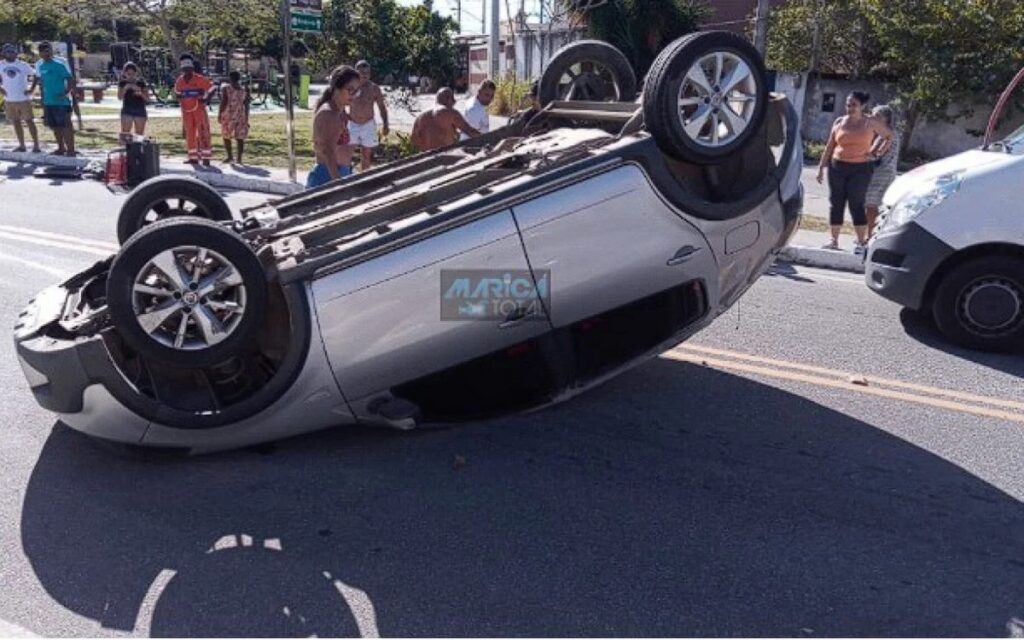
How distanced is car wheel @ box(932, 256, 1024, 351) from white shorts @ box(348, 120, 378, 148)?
7.19m

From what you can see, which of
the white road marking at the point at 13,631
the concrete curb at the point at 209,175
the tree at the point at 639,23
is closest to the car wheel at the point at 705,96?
the white road marking at the point at 13,631

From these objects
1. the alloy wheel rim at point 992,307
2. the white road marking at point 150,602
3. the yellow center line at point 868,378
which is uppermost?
the alloy wheel rim at point 992,307

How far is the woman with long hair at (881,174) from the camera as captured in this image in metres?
9.52

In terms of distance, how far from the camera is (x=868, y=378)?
5.60m

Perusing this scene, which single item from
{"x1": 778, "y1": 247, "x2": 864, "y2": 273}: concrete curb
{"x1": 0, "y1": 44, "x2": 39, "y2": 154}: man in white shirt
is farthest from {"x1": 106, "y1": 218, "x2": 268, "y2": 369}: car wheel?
{"x1": 0, "y1": 44, "x2": 39, "y2": 154}: man in white shirt

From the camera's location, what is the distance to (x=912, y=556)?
357cm

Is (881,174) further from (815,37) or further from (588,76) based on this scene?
(815,37)

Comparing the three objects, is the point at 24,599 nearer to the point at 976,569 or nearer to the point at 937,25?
A: the point at 976,569

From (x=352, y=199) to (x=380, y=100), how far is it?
23.6 ft

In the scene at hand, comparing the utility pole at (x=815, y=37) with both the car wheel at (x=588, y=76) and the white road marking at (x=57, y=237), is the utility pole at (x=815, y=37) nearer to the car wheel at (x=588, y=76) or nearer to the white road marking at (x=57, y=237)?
the car wheel at (x=588, y=76)

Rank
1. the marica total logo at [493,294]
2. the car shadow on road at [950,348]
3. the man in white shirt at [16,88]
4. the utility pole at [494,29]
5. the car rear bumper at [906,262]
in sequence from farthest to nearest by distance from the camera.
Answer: the utility pole at [494,29] < the man in white shirt at [16,88] < the car rear bumper at [906,262] < the car shadow on road at [950,348] < the marica total logo at [493,294]

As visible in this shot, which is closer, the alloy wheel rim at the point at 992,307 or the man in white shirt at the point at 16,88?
the alloy wheel rim at the point at 992,307

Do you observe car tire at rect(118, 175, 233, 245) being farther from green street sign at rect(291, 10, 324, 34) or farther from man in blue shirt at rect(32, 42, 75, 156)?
man in blue shirt at rect(32, 42, 75, 156)

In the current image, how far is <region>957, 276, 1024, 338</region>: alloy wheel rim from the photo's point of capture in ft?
20.4
